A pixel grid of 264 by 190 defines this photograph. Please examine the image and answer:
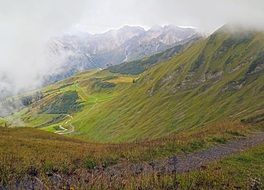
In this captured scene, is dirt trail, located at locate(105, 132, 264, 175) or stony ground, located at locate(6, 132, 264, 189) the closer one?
stony ground, located at locate(6, 132, 264, 189)

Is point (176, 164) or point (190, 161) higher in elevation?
point (190, 161)

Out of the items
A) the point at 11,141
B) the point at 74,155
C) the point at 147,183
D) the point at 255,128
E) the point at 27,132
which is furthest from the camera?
the point at 27,132

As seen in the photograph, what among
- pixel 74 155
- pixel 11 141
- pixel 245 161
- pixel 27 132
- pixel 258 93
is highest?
pixel 258 93

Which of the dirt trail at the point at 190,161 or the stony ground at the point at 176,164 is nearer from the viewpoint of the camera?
the stony ground at the point at 176,164

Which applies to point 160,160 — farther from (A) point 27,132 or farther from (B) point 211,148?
(A) point 27,132

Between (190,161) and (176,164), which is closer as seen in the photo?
(176,164)

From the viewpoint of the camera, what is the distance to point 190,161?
1382 inches

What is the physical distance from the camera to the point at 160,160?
1469 inches

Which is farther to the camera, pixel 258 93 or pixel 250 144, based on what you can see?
pixel 258 93

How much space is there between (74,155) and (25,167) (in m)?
10.1

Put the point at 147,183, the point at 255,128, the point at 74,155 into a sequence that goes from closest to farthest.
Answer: the point at 147,183
the point at 74,155
the point at 255,128

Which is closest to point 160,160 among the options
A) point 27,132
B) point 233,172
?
point 233,172

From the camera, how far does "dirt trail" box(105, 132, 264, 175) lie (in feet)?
99.8

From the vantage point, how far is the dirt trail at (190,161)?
30422 millimetres
